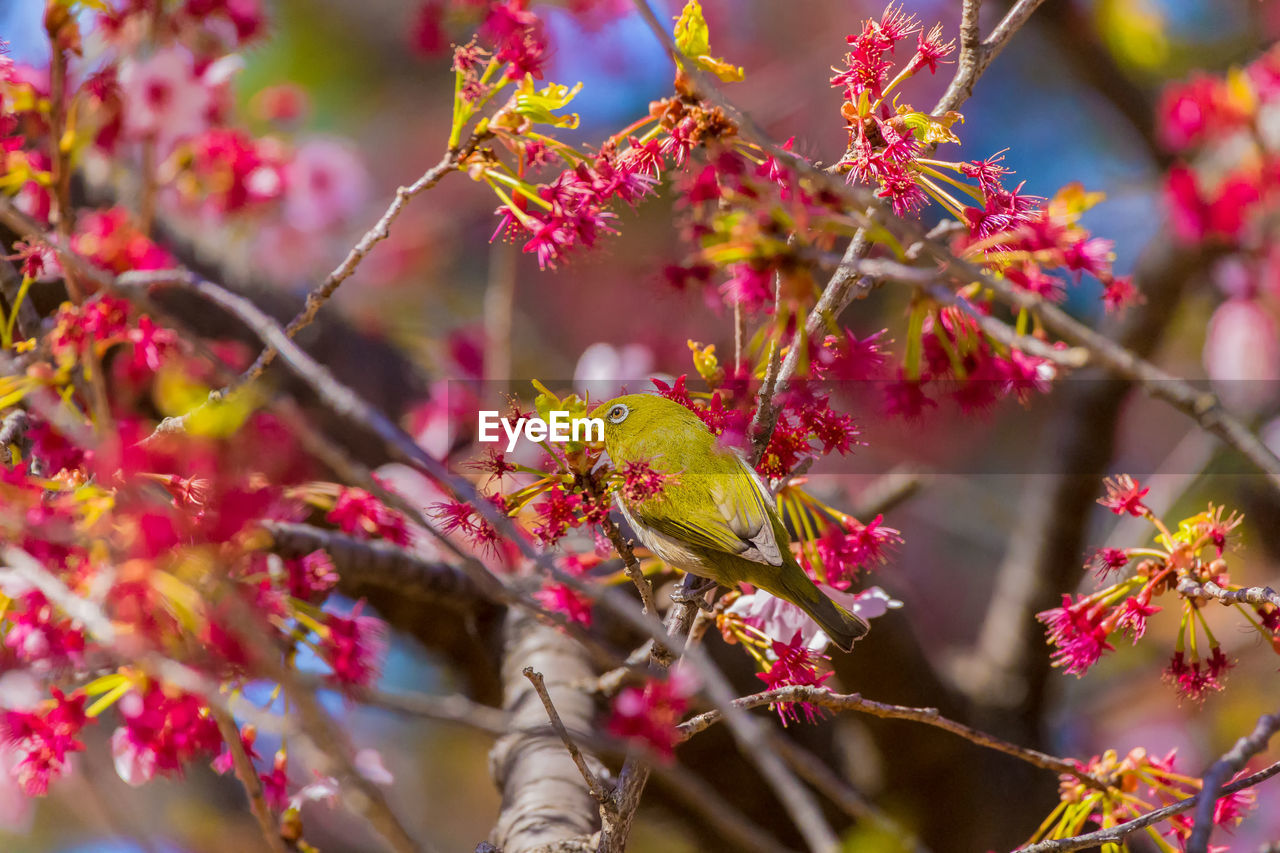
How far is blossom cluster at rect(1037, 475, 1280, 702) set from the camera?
2.02 feet

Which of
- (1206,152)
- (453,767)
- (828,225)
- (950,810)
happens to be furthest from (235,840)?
(1206,152)

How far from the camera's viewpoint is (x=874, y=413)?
2.17 feet

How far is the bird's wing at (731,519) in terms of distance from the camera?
542mm

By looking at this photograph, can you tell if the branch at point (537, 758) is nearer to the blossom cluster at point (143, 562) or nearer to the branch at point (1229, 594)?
the blossom cluster at point (143, 562)

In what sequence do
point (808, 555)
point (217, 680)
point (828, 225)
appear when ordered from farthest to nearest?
point (808, 555), point (217, 680), point (828, 225)

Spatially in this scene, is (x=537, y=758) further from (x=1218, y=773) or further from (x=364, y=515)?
(x=1218, y=773)

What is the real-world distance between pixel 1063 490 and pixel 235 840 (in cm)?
187

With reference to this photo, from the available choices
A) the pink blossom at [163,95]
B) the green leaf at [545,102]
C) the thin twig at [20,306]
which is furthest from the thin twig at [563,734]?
the pink blossom at [163,95]

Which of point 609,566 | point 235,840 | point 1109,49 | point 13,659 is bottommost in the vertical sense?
point 235,840

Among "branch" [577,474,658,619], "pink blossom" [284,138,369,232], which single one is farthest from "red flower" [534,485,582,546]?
"pink blossom" [284,138,369,232]

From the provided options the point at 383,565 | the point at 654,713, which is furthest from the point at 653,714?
the point at 383,565

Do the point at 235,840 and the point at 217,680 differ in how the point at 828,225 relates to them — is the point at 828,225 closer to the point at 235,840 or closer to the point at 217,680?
the point at 217,680

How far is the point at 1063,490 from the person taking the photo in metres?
1.47

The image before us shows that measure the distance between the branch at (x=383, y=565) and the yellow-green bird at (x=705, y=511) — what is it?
1.23ft
